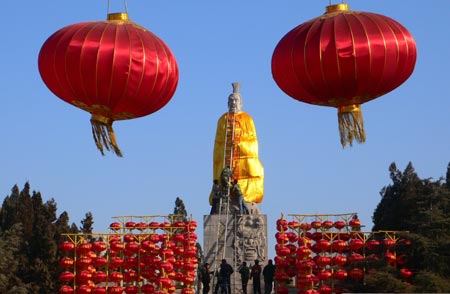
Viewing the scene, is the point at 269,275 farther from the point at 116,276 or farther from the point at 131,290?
the point at 116,276

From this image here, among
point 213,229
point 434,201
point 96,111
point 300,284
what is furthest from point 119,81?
point 434,201

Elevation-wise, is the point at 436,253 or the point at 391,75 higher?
the point at 391,75

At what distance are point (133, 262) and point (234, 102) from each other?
5.26 metres

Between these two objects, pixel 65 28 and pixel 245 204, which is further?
pixel 245 204

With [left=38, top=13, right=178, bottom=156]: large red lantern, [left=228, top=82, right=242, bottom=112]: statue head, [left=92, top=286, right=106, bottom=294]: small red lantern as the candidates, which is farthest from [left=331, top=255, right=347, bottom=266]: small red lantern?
[left=38, top=13, right=178, bottom=156]: large red lantern

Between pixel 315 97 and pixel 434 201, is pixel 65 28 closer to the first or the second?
pixel 315 97

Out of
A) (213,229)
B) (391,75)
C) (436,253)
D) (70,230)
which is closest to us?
(391,75)

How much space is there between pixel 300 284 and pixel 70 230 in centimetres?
951

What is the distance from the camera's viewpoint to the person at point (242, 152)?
88.0 ft

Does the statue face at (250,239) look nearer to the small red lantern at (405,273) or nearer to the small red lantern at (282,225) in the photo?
the small red lantern at (282,225)

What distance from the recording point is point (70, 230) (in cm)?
3006

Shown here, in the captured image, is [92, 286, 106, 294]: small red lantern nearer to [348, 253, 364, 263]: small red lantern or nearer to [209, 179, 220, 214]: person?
[209, 179, 220, 214]: person

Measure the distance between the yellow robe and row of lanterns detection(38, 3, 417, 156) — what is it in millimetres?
12377

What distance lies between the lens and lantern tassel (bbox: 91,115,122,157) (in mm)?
14875
